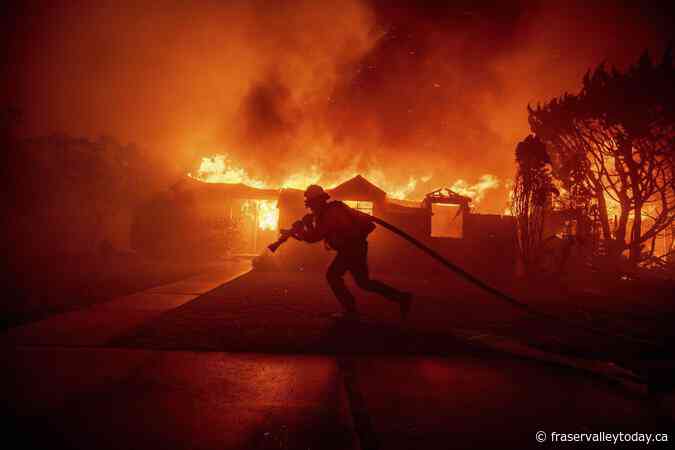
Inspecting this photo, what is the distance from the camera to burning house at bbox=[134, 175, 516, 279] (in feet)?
47.5

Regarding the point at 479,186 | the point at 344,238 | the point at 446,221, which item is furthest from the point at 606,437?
the point at 479,186

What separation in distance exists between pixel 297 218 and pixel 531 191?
8.82m

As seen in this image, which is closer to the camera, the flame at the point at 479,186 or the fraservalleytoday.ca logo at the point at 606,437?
the fraservalleytoday.ca logo at the point at 606,437

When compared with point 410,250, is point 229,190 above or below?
above

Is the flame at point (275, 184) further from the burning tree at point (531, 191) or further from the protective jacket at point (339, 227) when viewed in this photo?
the protective jacket at point (339, 227)

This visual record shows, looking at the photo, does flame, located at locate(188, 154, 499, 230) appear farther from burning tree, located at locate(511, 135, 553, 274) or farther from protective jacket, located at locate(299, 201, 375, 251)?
protective jacket, located at locate(299, 201, 375, 251)

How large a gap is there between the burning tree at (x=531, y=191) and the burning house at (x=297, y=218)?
1.95 meters

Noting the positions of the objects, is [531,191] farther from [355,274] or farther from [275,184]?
[275,184]

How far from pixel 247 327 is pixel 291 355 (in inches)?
48.1

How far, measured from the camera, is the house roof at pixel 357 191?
14.8 m

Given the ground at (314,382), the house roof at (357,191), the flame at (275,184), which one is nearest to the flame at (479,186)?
the flame at (275,184)

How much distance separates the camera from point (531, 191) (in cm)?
1182

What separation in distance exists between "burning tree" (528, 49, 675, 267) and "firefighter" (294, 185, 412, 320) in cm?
1374

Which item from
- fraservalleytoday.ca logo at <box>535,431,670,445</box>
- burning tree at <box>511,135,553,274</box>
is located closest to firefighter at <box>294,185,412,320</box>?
fraservalleytoday.ca logo at <box>535,431,670,445</box>
